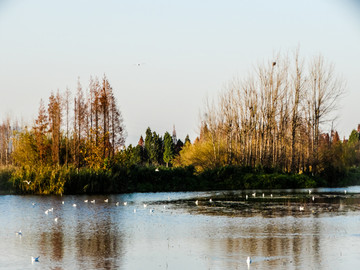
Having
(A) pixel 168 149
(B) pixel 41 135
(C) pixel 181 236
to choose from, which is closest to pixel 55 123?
(B) pixel 41 135

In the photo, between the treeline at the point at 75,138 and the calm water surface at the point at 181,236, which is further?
the treeline at the point at 75,138

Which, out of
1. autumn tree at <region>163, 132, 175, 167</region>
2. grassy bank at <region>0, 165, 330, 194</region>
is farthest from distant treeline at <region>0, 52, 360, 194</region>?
autumn tree at <region>163, 132, 175, 167</region>

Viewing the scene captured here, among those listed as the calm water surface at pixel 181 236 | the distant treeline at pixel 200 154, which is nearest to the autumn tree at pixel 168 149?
the distant treeline at pixel 200 154

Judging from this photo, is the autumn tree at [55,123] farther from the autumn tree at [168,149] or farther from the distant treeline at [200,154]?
the autumn tree at [168,149]

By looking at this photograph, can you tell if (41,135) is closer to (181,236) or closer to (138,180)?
(138,180)

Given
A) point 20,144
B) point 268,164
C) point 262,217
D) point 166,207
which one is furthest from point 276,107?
point 262,217

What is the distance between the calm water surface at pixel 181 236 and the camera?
405 inches

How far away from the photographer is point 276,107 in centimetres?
4575

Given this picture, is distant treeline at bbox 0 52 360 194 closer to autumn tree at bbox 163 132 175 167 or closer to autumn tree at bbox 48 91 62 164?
autumn tree at bbox 48 91 62 164

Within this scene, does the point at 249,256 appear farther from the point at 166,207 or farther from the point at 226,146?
the point at 226,146

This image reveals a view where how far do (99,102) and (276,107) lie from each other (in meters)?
15.1

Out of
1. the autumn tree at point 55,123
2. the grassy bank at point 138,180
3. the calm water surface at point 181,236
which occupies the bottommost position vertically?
the calm water surface at point 181,236

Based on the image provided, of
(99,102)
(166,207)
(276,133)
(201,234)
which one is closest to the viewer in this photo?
(201,234)

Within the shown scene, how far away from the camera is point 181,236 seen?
13.5 metres
